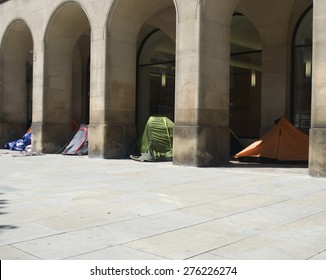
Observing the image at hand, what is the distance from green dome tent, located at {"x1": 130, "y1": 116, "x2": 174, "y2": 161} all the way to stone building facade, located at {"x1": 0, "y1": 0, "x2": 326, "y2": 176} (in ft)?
3.83

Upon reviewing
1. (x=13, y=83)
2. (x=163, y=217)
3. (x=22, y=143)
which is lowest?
(x=163, y=217)

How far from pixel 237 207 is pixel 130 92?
435 inches

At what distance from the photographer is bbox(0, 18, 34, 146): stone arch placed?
23906mm

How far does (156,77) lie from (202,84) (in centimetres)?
1085

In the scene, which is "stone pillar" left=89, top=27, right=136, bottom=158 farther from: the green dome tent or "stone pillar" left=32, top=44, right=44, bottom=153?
"stone pillar" left=32, top=44, right=44, bottom=153

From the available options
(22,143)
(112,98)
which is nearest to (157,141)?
(112,98)

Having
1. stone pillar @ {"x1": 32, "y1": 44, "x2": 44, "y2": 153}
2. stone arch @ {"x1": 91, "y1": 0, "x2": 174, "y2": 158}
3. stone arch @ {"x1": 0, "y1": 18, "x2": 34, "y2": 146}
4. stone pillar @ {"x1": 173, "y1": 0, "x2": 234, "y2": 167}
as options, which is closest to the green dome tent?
stone arch @ {"x1": 91, "y1": 0, "x2": 174, "y2": 158}

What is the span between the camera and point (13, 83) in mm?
24156

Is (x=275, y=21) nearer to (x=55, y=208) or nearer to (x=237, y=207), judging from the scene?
(x=237, y=207)

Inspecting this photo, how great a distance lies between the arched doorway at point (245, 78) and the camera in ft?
63.2

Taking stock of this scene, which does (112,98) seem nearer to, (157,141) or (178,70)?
(157,141)

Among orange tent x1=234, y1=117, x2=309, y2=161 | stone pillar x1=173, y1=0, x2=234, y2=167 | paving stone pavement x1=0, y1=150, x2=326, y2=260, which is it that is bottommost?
paving stone pavement x1=0, y1=150, x2=326, y2=260

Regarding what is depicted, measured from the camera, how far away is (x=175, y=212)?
271 inches

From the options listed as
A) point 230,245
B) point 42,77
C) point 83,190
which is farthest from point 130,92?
point 230,245
